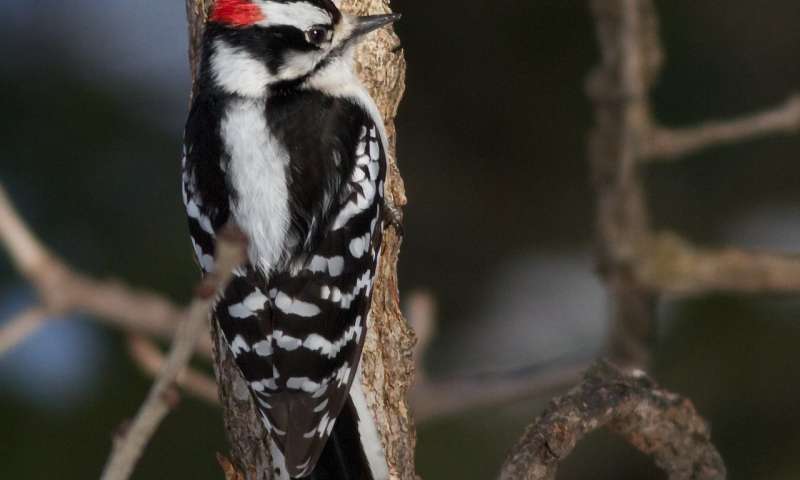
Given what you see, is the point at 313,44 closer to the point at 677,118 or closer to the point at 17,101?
the point at 17,101

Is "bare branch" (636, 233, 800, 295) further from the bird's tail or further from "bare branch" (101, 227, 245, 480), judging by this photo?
"bare branch" (101, 227, 245, 480)

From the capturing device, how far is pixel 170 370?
118 cm

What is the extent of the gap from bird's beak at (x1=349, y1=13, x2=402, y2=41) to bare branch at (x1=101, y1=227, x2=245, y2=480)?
5.12 ft

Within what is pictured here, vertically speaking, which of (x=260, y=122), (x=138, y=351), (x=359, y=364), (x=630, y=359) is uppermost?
(x=260, y=122)

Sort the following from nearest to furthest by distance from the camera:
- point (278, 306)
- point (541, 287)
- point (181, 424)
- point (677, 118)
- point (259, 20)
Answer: point (278, 306), point (259, 20), point (181, 424), point (677, 118), point (541, 287)

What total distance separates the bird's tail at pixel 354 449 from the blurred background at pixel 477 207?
61.5 inches

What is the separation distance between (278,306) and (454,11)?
2452mm

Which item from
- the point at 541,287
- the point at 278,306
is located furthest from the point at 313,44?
the point at 541,287

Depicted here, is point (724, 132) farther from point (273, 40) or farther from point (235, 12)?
point (235, 12)

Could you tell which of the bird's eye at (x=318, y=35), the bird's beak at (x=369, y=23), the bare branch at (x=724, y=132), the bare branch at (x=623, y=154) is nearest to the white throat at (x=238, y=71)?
the bird's eye at (x=318, y=35)

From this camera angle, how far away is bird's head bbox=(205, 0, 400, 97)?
281cm

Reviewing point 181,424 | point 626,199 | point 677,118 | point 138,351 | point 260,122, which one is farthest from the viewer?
point 677,118

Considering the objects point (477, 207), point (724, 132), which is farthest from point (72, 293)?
point (477, 207)

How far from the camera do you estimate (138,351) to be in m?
3.15
